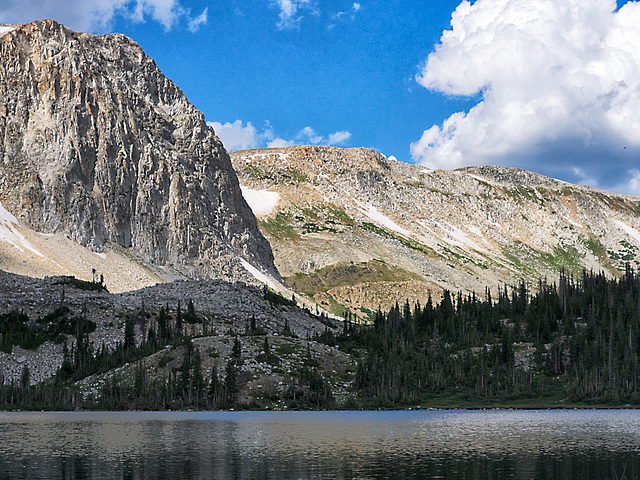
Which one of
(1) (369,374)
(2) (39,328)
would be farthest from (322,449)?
(2) (39,328)

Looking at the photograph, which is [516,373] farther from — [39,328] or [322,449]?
[39,328]

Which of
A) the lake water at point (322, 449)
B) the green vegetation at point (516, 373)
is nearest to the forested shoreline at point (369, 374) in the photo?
the green vegetation at point (516, 373)

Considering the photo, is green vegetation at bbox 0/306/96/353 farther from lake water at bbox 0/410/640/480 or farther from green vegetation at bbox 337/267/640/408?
green vegetation at bbox 337/267/640/408

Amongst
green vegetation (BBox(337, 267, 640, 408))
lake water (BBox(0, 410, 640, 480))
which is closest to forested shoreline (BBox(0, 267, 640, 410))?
green vegetation (BBox(337, 267, 640, 408))

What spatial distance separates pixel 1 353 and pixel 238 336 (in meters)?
53.6

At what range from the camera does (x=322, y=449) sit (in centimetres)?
7588

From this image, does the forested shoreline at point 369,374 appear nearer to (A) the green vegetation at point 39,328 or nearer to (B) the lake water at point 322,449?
Answer: (A) the green vegetation at point 39,328

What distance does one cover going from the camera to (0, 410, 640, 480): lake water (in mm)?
59219

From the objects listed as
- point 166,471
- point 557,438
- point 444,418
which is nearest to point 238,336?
point 444,418

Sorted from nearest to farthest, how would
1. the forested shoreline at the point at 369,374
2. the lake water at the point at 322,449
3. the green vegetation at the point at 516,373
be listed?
the lake water at the point at 322,449 < the forested shoreline at the point at 369,374 < the green vegetation at the point at 516,373

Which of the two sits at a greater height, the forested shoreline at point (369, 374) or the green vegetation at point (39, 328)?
the green vegetation at point (39, 328)

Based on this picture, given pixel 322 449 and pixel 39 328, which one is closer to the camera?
pixel 322 449

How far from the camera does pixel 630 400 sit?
525 feet

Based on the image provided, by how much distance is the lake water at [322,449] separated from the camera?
59219 mm
